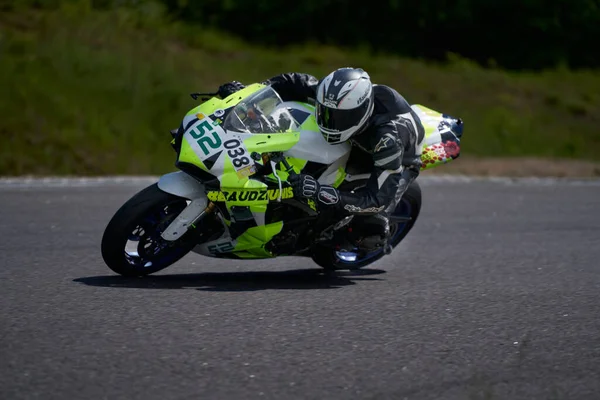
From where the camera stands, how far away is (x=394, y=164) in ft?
24.1

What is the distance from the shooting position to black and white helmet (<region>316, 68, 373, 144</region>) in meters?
7.12

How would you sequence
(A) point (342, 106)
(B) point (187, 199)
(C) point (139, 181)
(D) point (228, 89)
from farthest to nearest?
(C) point (139, 181) → (D) point (228, 89) → (A) point (342, 106) → (B) point (187, 199)

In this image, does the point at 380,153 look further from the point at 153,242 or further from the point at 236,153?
the point at 153,242

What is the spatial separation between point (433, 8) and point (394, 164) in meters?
18.2

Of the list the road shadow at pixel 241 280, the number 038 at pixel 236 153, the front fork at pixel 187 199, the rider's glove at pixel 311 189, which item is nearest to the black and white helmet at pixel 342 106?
the rider's glove at pixel 311 189

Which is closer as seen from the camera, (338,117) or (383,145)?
(338,117)

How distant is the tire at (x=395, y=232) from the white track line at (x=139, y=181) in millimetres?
5722

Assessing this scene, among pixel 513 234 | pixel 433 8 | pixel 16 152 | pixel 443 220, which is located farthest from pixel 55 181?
pixel 433 8

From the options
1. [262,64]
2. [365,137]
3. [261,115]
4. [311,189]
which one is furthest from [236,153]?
[262,64]

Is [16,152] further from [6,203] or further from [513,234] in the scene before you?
[513,234]

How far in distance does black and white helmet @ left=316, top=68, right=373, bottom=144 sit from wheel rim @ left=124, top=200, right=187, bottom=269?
1.03 meters

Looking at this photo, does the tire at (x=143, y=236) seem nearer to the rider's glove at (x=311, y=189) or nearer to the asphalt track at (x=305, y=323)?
the asphalt track at (x=305, y=323)

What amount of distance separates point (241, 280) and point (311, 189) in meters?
0.90

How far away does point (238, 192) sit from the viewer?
276 inches
